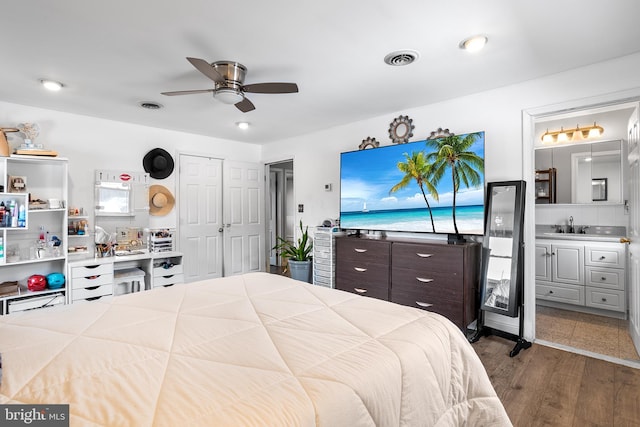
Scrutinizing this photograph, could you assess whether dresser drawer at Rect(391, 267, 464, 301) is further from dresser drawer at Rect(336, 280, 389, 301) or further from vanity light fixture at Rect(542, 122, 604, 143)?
vanity light fixture at Rect(542, 122, 604, 143)

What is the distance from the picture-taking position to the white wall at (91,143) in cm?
361

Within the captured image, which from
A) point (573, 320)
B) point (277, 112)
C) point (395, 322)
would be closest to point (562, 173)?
point (573, 320)

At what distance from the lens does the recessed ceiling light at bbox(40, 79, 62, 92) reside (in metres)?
2.87

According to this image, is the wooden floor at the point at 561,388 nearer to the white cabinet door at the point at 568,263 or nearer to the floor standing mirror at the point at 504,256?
the floor standing mirror at the point at 504,256

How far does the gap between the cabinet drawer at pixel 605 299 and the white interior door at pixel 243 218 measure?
4541 mm

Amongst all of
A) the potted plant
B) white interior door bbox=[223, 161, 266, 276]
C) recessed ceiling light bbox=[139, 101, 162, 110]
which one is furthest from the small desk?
recessed ceiling light bbox=[139, 101, 162, 110]

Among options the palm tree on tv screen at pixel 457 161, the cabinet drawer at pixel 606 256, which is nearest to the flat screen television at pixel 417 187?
the palm tree on tv screen at pixel 457 161

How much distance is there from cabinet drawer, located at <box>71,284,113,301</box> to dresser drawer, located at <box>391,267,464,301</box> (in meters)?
3.12

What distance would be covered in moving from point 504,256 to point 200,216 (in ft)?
13.2

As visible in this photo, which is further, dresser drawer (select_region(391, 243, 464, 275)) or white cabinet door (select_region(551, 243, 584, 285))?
white cabinet door (select_region(551, 243, 584, 285))

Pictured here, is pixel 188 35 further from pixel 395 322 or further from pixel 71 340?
pixel 395 322

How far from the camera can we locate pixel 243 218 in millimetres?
5414

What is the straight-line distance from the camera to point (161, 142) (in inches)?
180

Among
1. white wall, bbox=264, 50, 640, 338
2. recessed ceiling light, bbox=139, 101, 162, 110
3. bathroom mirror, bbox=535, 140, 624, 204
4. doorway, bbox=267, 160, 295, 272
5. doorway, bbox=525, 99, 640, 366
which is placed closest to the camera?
white wall, bbox=264, 50, 640, 338
